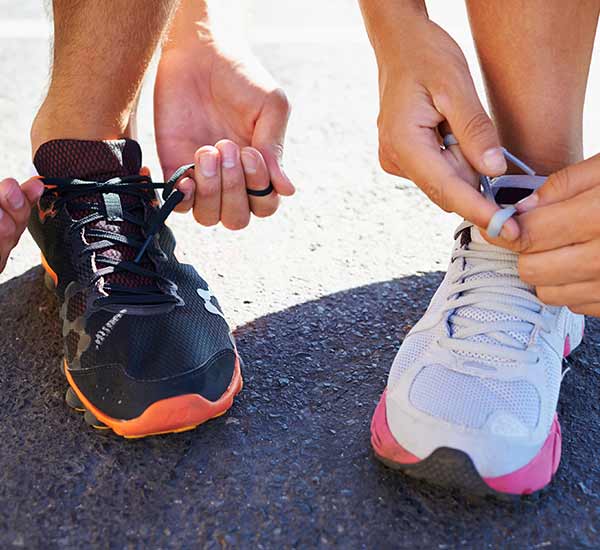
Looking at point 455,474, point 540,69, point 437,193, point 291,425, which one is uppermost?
point 540,69

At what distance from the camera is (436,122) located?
1152 mm

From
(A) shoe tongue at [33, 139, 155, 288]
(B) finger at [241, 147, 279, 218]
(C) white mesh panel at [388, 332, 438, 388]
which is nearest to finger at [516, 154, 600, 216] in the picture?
(C) white mesh panel at [388, 332, 438, 388]

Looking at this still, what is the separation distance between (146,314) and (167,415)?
0.17 m

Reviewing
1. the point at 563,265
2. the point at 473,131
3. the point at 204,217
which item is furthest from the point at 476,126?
the point at 204,217

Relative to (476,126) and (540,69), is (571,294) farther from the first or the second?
(540,69)

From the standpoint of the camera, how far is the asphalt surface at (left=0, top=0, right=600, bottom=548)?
0.99 metres

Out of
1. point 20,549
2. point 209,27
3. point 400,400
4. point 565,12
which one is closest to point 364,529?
point 400,400

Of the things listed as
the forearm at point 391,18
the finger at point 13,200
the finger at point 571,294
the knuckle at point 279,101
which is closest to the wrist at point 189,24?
the knuckle at point 279,101

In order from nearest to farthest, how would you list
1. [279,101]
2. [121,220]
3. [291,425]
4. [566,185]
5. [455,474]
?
[455,474]
[566,185]
[291,425]
[121,220]
[279,101]

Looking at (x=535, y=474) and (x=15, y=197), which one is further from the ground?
(x=15, y=197)

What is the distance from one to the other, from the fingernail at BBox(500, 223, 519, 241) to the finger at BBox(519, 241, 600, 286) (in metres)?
0.05

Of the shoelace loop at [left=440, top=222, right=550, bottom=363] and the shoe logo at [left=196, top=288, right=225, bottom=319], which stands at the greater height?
the shoelace loop at [left=440, top=222, right=550, bottom=363]

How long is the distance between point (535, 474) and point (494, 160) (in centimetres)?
43

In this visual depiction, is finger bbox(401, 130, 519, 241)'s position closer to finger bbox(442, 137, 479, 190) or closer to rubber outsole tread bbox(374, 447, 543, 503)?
finger bbox(442, 137, 479, 190)
